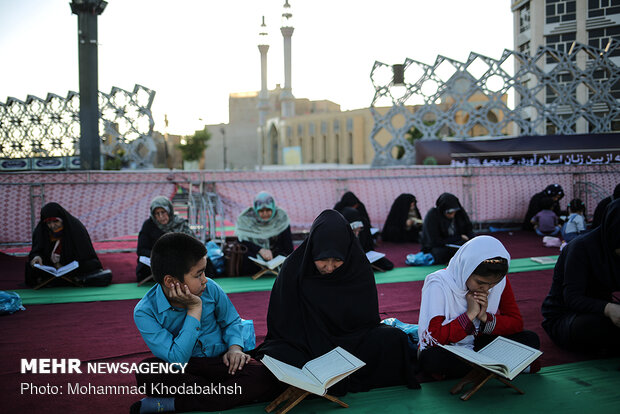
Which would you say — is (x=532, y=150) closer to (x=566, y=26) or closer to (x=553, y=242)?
(x=553, y=242)

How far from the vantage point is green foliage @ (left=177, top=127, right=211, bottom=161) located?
120 ft

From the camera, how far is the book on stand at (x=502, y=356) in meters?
2.17

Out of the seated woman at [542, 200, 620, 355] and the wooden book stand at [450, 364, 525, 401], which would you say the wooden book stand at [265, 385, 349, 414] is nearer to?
the wooden book stand at [450, 364, 525, 401]

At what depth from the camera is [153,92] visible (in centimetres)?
1235

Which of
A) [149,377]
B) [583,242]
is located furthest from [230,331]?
[583,242]

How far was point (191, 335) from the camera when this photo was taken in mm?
2129

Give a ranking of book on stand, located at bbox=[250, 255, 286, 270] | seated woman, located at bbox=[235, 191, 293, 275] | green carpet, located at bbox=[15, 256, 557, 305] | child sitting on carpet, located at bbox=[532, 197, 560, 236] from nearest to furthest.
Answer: green carpet, located at bbox=[15, 256, 557, 305]
book on stand, located at bbox=[250, 255, 286, 270]
seated woman, located at bbox=[235, 191, 293, 275]
child sitting on carpet, located at bbox=[532, 197, 560, 236]

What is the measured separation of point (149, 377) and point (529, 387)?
1.79 metres

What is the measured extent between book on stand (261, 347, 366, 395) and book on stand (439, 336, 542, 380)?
0.46 metres

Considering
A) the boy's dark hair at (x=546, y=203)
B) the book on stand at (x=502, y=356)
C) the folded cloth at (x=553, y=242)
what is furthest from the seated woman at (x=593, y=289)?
the boy's dark hair at (x=546, y=203)

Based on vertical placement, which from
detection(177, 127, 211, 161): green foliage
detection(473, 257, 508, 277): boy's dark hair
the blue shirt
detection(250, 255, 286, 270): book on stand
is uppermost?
detection(177, 127, 211, 161): green foliage

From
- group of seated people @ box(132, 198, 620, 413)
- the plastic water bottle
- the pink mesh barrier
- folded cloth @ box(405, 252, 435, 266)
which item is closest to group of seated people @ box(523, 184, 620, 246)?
the pink mesh barrier

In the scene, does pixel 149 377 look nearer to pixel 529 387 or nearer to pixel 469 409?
pixel 469 409

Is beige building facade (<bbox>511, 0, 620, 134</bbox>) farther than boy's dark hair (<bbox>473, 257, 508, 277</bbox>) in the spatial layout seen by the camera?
Yes
